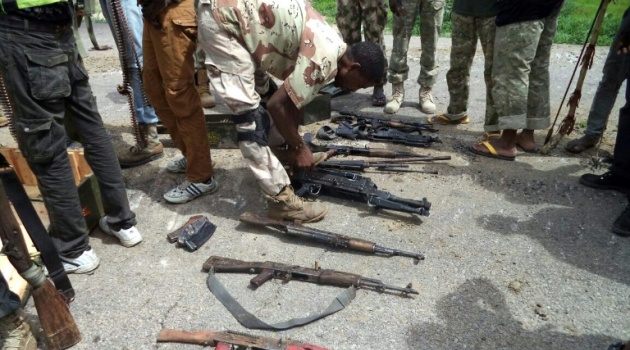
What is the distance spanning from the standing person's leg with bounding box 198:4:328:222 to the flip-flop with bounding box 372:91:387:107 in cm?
293

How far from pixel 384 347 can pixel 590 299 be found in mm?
1360

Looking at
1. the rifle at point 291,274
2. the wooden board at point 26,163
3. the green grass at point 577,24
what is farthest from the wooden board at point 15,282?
the green grass at point 577,24

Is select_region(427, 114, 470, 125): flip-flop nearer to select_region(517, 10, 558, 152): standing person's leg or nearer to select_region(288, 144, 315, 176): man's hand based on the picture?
select_region(517, 10, 558, 152): standing person's leg

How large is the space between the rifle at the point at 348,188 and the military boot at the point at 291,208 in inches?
8.6

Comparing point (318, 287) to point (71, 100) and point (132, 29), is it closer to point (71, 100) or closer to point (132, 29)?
point (71, 100)

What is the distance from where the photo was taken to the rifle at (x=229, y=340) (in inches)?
94.7

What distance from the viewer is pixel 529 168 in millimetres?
4250

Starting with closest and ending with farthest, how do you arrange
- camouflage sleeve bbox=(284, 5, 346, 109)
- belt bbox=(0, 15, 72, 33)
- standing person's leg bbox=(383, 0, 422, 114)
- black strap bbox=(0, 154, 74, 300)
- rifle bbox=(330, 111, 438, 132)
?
black strap bbox=(0, 154, 74, 300) → belt bbox=(0, 15, 72, 33) → camouflage sleeve bbox=(284, 5, 346, 109) → rifle bbox=(330, 111, 438, 132) → standing person's leg bbox=(383, 0, 422, 114)

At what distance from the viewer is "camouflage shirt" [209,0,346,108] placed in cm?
289

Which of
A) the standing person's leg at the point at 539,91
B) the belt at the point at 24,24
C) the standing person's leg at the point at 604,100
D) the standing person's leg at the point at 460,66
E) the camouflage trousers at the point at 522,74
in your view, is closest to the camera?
the belt at the point at 24,24

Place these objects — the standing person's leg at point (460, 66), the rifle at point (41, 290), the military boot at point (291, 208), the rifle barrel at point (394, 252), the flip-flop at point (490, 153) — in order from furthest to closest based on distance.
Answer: the standing person's leg at point (460, 66), the flip-flop at point (490, 153), the military boot at point (291, 208), the rifle barrel at point (394, 252), the rifle at point (41, 290)

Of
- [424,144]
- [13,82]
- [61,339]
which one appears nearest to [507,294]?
[424,144]

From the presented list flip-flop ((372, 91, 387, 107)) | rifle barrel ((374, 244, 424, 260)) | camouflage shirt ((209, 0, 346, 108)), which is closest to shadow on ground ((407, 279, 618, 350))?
rifle barrel ((374, 244, 424, 260))

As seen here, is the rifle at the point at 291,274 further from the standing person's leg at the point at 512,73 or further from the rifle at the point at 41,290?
the standing person's leg at the point at 512,73
